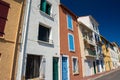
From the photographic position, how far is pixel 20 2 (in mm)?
8750

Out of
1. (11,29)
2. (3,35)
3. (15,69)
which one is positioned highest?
(11,29)

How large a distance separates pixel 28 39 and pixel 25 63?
1806 millimetres

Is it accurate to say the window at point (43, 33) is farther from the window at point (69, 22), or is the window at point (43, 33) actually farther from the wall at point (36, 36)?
the window at point (69, 22)

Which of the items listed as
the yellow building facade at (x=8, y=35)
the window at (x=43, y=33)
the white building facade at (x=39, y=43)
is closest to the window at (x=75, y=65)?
the white building facade at (x=39, y=43)

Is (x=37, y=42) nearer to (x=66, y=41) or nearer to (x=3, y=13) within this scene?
(x=3, y=13)

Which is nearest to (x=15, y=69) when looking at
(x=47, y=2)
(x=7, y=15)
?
(x=7, y=15)

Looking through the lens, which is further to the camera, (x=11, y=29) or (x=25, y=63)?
(x=25, y=63)

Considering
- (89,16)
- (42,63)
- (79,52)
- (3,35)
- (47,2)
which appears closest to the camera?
(3,35)

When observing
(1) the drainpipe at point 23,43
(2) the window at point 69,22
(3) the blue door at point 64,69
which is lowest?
(3) the blue door at point 64,69

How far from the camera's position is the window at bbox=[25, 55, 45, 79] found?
348 inches

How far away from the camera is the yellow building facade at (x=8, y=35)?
6953mm

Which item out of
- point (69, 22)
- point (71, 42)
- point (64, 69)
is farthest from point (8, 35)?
point (69, 22)

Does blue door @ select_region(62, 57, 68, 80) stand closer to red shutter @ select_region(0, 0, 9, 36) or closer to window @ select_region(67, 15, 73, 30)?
window @ select_region(67, 15, 73, 30)

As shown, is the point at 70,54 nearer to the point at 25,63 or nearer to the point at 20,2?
the point at 25,63
